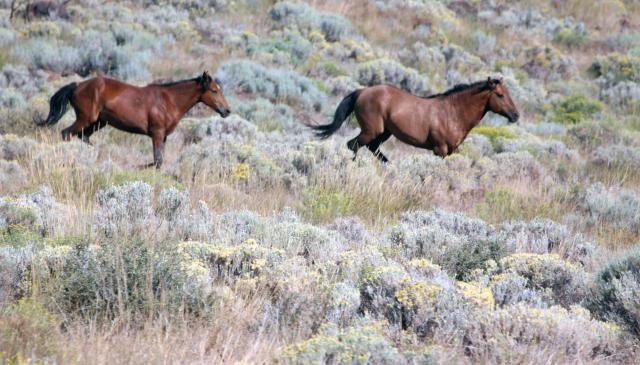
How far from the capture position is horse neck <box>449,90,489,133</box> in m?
11.7

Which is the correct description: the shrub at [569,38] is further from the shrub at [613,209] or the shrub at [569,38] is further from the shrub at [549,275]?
the shrub at [549,275]

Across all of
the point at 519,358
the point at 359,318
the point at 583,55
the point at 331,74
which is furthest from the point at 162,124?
the point at 583,55

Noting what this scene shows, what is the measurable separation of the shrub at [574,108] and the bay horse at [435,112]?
8.40m

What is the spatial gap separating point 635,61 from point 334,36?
9590 mm

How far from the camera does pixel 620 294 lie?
209 inches

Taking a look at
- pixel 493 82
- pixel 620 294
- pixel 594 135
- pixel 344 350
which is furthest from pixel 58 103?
pixel 594 135

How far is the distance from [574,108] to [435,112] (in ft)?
32.6

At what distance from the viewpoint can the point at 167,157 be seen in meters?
11.5

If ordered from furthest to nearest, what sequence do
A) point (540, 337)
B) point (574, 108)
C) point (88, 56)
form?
1. point (574, 108)
2. point (88, 56)
3. point (540, 337)

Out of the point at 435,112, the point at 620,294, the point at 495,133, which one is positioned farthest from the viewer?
the point at 495,133

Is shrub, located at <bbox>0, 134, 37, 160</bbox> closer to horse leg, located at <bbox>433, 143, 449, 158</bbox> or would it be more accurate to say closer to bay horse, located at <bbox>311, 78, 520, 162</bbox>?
bay horse, located at <bbox>311, 78, 520, 162</bbox>

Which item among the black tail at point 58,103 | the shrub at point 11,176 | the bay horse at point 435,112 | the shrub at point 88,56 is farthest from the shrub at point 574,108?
the shrub at point 11,176

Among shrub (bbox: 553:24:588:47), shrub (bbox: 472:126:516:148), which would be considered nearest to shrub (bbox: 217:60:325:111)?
shrub (bbox: 472:126:516:148)

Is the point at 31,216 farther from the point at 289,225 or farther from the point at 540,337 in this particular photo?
the point at 540,337
